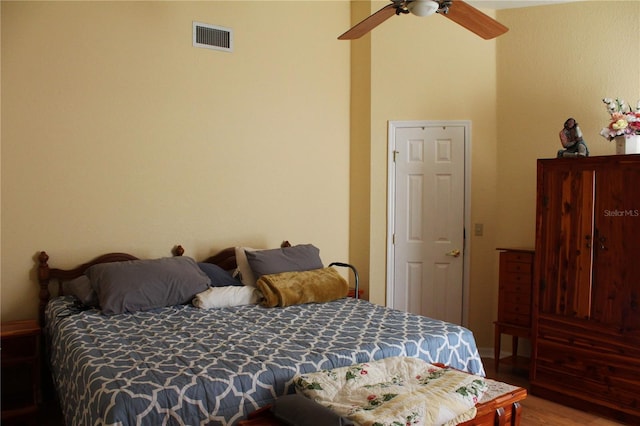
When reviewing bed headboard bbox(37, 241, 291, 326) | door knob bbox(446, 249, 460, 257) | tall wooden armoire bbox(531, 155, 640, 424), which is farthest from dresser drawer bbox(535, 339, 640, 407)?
bed headboard bbox(37, 241, 291, 326)

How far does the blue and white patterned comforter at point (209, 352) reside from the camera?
2.04 metres

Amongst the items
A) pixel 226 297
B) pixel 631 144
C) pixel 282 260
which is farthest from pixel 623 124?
pixel 226 297

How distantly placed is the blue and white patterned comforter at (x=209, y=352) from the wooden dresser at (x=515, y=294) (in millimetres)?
1337

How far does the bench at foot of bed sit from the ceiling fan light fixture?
6.09ft

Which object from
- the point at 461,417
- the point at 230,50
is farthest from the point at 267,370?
the point at 230,50

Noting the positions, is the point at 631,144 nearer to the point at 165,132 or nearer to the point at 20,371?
the point at 165,132

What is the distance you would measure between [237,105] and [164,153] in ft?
2.46

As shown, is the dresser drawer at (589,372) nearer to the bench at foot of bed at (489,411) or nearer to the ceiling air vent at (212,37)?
the bench at foot of bed at (489,411)

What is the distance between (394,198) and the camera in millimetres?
4684

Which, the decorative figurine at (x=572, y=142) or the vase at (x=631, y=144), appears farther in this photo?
the decorative figurine at (x=572, y=142)

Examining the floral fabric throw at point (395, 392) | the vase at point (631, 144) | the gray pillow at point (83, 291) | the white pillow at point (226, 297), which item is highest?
the vase at point (631, 144)

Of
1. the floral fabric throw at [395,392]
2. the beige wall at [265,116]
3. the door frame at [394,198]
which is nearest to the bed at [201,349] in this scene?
the floral fabric throw at [395,392]

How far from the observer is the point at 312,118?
15.5 ft

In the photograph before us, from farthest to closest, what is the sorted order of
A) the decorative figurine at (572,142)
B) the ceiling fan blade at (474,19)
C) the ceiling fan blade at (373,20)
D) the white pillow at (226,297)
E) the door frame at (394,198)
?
the door frame at (394,198) < the decorative figurine at (572,142) < the white pillow at (226,297) < the ceiling fan blade at (373,20) < the ceiling fan blade at (474,19)
